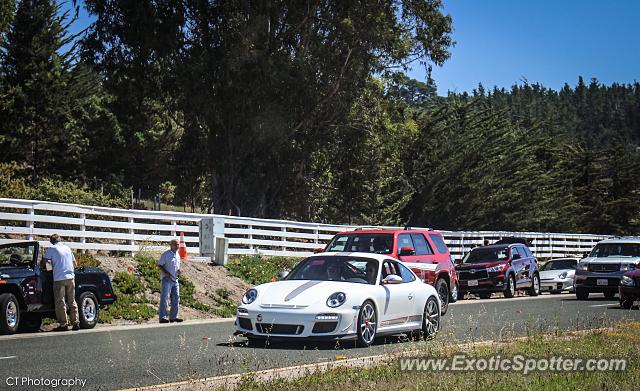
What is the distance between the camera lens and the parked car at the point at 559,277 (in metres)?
34.7

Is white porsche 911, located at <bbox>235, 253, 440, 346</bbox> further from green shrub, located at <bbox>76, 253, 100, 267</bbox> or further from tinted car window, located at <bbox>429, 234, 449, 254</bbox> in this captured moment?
green shrub, located at <bbox>76, 253, 100, 267</bbox>

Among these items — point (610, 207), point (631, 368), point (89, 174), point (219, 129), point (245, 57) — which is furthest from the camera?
point (610, 207)

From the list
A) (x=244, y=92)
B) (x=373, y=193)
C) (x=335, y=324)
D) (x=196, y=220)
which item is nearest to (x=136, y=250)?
(x=196, y=220)

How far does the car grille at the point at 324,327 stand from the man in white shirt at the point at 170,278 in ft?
22.3

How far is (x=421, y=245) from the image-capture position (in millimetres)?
21219

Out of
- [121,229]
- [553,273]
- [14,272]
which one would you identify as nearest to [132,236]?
[121,229]

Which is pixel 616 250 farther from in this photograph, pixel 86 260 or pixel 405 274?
pixel 86 260

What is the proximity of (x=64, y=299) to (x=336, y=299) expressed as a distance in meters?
6.72

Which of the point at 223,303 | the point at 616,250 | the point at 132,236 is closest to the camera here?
the point at 223,303

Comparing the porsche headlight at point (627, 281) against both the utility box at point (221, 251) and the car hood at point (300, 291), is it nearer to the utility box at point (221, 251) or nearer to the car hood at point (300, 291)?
the utility box at point (221, 251)

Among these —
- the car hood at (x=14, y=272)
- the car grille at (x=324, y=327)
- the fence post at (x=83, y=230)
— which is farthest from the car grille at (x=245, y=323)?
the fence post at (x=83, y=230)

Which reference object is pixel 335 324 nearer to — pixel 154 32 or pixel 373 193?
pixel 154 32

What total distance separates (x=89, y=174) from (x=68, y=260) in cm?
3882

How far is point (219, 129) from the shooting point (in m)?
40.4
